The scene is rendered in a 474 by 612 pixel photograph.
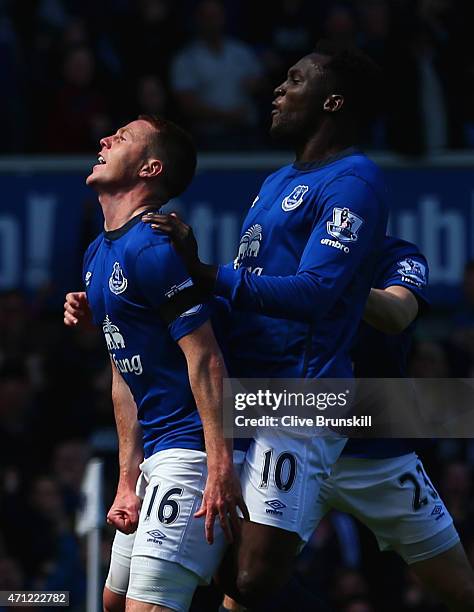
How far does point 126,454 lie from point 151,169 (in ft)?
3.35

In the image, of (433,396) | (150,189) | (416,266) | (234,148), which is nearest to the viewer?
(150,189)

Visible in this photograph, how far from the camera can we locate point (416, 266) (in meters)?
6.01

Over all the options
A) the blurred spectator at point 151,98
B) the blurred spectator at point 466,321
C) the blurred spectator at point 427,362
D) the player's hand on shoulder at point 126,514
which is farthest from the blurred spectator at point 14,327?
the player's hand on shoulder at point 126,514

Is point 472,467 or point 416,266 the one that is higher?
point 416,266

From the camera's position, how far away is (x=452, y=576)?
19.4 feet

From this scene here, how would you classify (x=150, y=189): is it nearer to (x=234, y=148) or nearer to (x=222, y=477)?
(x=222, y=477)

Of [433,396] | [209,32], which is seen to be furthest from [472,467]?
[209,32]

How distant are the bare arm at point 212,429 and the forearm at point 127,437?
567 millimetres

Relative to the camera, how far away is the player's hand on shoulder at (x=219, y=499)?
196 inches

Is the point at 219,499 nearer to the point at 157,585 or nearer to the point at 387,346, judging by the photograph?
the point at 157,585

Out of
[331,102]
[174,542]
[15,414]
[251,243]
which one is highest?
[331,102]

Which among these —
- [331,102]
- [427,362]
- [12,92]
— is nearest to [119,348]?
[331,102]

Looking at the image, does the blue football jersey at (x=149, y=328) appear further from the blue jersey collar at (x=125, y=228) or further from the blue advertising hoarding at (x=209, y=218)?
the blue advertising hoarding at (x=209, y=218)

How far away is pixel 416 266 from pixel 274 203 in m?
0.73
